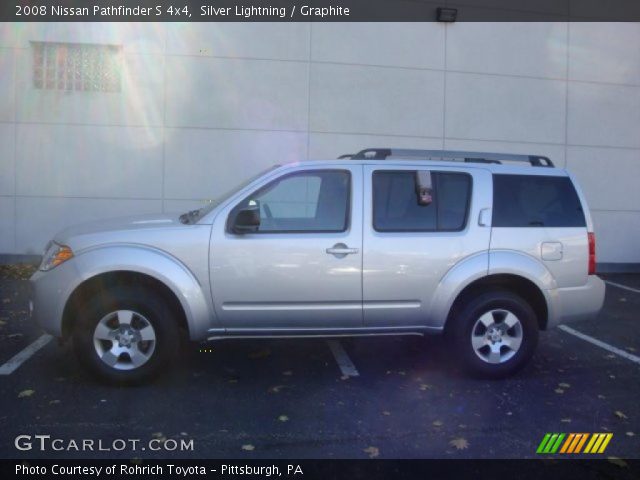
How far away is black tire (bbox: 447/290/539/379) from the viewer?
208 inches

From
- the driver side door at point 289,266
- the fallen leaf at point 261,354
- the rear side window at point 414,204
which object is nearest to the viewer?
the driver side door at point 289,266

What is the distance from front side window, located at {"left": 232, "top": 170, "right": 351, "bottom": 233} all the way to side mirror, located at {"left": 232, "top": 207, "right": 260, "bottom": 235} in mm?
88

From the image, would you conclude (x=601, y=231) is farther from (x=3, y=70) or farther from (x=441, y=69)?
(x=3, y=70)

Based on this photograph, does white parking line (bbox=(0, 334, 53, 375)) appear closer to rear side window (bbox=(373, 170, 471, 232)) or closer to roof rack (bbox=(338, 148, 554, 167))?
rear side window (bbox=(373, 170, 471, 232))

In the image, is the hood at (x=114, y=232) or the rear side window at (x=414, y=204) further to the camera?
the rear side window at (x=414, y=204)

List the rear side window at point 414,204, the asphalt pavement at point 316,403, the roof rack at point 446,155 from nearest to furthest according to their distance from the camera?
the asphalt pavement at point 316,403 < the rear side window at point 414,204 < the roof rack at point 446,155

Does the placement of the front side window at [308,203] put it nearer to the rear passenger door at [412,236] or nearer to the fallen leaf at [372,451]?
the rear passenger door at [412,236]

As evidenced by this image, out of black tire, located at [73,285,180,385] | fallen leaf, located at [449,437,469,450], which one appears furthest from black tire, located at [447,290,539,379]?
black tire, located at [73,285,180,385]

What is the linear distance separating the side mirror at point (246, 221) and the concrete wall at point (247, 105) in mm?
5729

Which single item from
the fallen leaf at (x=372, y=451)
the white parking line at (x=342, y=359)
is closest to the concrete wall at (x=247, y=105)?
the white parking line at (x=342, y=359)

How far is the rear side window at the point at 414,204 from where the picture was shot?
207 inches

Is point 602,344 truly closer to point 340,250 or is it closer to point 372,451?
point 340,250

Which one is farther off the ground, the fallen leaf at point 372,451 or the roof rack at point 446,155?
the roof rack at point 446,155
